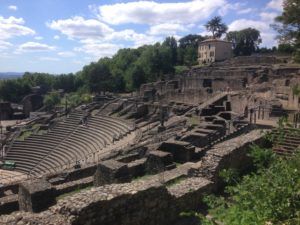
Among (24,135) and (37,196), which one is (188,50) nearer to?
(24,135)

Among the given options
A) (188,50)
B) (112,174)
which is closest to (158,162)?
(112,174)

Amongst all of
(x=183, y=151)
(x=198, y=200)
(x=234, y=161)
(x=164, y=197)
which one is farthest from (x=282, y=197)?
(x=183, y=151)

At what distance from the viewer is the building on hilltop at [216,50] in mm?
73188

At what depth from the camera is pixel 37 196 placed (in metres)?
11.0

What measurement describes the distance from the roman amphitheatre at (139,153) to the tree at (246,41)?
38.7m

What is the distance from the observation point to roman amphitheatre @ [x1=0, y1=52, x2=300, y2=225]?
743cm

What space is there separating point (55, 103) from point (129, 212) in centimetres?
6623

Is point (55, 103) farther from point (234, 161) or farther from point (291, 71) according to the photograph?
point (234, 161)

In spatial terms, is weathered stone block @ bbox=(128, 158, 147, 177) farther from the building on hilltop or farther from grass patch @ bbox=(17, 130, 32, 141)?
the building on hilltop

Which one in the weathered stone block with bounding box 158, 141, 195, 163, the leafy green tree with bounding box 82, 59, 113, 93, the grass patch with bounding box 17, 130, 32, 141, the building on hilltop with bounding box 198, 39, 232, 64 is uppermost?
the building on hilltop with bounding box 198, 39, 232, 64

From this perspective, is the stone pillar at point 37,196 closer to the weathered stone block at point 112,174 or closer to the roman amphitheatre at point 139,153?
the roman amphitheatre at point 139,153

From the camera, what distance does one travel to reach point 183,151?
15508 millimetres

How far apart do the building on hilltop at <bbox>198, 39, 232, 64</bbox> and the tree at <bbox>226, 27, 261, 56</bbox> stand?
8759 mm

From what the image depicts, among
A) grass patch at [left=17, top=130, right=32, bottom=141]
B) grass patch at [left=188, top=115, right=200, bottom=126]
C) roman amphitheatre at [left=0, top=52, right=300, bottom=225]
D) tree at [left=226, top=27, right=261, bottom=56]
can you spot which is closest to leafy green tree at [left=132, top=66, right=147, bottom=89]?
roman amphitheatre at [left=0, top=52, right=300, bottom=225]
